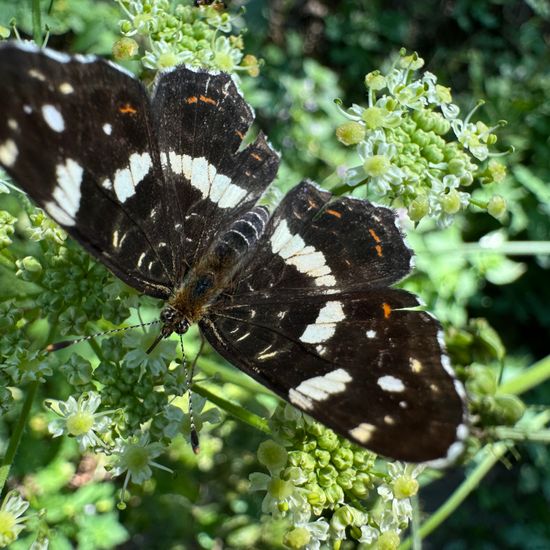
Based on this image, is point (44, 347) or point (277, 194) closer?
point (44, 347)

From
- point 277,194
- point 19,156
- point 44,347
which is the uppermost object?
point 277,194

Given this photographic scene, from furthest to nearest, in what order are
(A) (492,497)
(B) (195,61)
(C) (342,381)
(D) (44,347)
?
(A) (492,497) → (B) (195,61) → (D) (44,347) → (C) (342,381)

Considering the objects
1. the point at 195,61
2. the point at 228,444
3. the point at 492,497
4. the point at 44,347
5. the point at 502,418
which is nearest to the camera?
the point at 44,347

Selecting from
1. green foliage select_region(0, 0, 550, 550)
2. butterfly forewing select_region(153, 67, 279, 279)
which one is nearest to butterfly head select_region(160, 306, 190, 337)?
green foliage select_region(0, 0, 550, 550)

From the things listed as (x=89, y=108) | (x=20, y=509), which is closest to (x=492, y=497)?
(x=20, y=509)

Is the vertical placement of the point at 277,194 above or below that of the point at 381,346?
above

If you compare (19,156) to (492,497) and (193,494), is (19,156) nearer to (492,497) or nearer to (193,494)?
(193,494)

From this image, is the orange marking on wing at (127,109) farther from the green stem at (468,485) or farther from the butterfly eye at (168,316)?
the green stem at (468,485)

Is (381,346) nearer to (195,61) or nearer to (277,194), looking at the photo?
(277,194)
